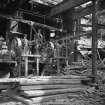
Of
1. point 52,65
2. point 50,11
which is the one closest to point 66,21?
point 50,11

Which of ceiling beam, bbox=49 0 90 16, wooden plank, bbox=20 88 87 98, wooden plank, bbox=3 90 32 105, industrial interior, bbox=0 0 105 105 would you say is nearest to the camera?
wooden plank, bbox=3 90 32 105

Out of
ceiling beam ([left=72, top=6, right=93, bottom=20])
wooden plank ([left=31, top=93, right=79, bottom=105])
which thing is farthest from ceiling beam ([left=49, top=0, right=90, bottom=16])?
wooden plank ([left=31, top=93, right=79, bottom=105])

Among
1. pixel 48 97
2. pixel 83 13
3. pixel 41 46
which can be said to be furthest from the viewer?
pixel 41 46

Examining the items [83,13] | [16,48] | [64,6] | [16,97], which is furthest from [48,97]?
[83,13]

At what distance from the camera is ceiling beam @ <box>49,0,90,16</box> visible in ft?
24.8

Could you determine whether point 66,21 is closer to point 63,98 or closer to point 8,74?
point 8,74

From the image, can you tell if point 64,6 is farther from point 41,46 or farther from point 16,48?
point 16,48

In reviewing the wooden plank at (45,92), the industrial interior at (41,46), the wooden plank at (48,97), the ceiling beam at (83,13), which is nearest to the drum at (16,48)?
the industrial interior at (41,46)

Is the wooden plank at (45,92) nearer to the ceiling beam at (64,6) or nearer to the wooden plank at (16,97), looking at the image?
the wooden plank at (16,97)

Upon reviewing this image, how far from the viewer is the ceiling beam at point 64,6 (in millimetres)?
7559

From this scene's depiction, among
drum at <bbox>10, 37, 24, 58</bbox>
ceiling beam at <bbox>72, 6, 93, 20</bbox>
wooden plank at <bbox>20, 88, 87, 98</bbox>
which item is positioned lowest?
wooden plank at <bbox>20, 88, 87, 98</bbox>

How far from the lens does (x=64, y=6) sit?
8383mm

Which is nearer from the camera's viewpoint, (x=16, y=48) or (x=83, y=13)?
(x=16, y=48)

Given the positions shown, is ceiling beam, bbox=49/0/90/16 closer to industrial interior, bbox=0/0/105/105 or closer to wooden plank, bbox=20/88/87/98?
industrial interior, bbox=0/0/105/105
